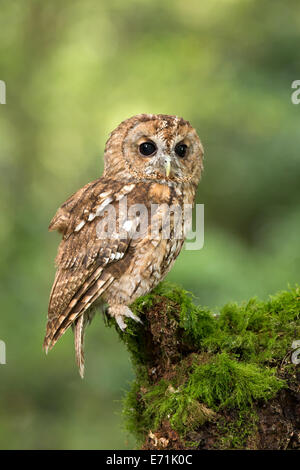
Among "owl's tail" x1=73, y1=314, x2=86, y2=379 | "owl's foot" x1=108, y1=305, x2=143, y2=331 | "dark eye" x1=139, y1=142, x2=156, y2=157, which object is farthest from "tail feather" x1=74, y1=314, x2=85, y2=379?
"dark eye" x1=139, y1=142, x2=156, y2=157

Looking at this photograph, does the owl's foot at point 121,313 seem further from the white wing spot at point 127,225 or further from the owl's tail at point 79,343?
the white wing spot at point 127,225

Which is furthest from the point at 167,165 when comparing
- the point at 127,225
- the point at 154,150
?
the point at 127,225

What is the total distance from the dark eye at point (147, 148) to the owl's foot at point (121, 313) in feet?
2.65

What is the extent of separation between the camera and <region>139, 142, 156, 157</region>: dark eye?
276 cm

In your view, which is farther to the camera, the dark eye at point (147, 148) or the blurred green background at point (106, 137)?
the blurred green background at point (106, 137)

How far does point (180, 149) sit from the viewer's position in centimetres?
284

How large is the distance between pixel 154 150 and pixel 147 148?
0.15ft

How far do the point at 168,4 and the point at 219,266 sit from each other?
2943 millimetres

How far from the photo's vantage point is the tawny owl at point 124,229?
267cm

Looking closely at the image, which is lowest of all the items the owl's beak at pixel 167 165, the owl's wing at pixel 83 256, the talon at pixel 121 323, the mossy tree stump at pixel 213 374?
the mossy tree stump at pixel 213 374

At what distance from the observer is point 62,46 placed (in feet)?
18.5

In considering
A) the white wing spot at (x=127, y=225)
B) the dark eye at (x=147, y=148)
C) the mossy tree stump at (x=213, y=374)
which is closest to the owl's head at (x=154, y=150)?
the dark eye at (x=147, y=148)

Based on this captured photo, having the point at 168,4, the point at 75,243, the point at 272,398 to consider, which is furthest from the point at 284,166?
the point at 272,398
